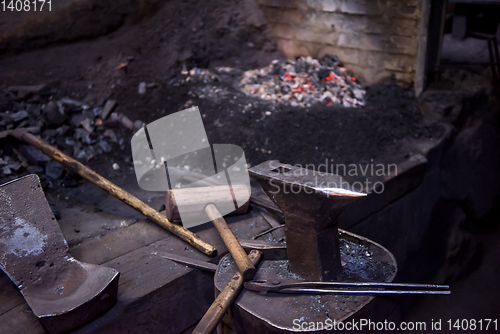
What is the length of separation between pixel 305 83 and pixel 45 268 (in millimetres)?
3588

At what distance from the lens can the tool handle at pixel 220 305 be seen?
5.86ft

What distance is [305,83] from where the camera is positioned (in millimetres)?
4844

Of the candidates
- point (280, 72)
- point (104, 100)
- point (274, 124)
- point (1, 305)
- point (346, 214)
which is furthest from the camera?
point (280, 72)

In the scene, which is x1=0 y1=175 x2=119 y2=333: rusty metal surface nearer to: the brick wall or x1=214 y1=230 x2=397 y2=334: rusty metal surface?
x1=214 y1=230 x2=397 y2=334: rusty metal surface

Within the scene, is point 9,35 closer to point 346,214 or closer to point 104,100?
point 104,100

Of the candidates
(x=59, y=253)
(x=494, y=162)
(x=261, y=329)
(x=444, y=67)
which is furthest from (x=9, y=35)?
(x=494, y=162)

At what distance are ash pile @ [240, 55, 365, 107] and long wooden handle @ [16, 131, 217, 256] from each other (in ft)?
7.18

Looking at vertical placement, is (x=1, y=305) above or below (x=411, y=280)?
above

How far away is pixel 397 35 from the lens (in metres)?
4.51

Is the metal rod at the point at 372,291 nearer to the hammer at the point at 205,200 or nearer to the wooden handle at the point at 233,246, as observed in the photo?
the wooden handle at the point at 233,246

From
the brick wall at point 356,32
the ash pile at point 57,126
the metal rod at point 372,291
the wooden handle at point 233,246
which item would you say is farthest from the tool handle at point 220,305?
the brick wall at point 356,32

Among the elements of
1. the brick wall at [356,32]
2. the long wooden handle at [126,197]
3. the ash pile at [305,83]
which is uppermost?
the brick wall at [356,32]

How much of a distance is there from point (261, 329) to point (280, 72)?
3860 millimetres

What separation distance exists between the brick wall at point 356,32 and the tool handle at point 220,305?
11.7 feet
